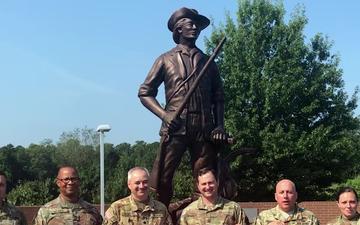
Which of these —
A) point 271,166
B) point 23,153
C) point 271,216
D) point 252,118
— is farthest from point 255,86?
point 23,153

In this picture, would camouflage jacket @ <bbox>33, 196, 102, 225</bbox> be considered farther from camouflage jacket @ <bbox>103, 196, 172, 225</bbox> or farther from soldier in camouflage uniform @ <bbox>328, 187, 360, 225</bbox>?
soldier in camouflage uniform @ <bbox>328, 187, 360, 225</bbox>

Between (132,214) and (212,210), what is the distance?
0.57 meters

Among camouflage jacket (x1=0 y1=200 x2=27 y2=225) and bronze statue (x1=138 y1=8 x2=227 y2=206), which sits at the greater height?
bronze statue (x1=138 y1=8 x2=227 y2=206)

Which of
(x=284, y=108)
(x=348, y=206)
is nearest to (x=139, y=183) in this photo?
(x=348, y=206)

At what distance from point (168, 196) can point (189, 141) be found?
59 centimetres

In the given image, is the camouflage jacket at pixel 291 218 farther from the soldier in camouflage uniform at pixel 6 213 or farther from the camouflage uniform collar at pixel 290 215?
the soldier in camouflage uniform at pixel 6 213

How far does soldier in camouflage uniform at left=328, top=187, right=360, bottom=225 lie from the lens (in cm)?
494

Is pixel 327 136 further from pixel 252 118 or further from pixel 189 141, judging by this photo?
pixel 189 141

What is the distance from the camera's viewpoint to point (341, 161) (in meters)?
20.6

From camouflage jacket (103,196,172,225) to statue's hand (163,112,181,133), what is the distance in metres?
1.77

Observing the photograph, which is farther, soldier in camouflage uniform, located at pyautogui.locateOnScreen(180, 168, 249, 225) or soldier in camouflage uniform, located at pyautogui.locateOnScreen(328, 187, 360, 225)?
soldier in camouflage uniform, located at pyautogui.locateOnScreen(328, 187, 360, 225)

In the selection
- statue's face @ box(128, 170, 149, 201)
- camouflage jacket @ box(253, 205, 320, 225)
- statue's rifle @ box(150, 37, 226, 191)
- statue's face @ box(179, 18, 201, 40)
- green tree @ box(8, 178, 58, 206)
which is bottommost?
camouflage jacket @ box(253, 205, 320, 225)

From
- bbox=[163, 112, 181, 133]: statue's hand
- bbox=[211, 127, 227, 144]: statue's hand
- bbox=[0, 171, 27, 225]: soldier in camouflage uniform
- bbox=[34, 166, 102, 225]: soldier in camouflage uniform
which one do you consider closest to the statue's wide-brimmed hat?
bbox=[163, 112, 181, 133]: statue's hand

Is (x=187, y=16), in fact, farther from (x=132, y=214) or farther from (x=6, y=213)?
(x=6, y=213)
